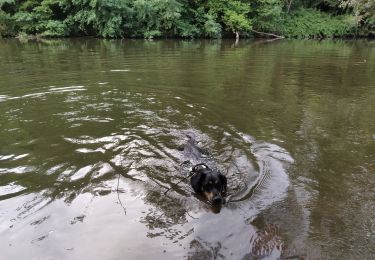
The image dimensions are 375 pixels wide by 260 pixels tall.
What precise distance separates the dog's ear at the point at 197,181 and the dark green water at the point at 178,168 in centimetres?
16

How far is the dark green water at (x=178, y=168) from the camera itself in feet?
12.4

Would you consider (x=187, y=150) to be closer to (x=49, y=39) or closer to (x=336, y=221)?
(x=336, y=221)

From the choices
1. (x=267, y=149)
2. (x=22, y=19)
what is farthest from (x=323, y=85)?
(x=22, y=19)

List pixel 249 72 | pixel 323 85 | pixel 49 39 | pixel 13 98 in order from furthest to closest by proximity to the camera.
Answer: pixel 49 39 < pixel 249 72 < pixel 323 85 < pixel 13 98

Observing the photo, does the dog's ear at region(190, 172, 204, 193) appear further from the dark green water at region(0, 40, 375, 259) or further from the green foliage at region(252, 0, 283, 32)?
the green foliage at region(252, 0, 283, 32)

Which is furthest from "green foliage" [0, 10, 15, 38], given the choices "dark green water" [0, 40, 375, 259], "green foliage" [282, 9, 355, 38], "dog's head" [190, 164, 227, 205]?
"dog's head" [190, 164, 227, 205]

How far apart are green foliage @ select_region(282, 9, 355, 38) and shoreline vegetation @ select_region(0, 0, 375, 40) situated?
3.6 inches

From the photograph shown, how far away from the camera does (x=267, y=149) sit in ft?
20.0

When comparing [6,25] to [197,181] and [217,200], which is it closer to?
[197,181]

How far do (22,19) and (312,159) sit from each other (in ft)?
83.3

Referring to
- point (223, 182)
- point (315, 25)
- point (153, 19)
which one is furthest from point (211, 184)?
point (315, 25)

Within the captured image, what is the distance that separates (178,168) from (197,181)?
94 cm

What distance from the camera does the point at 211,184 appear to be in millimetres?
4441

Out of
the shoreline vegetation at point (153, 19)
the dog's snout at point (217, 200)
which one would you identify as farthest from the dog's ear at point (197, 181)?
the shoreline vegetation at point (153, 19)
